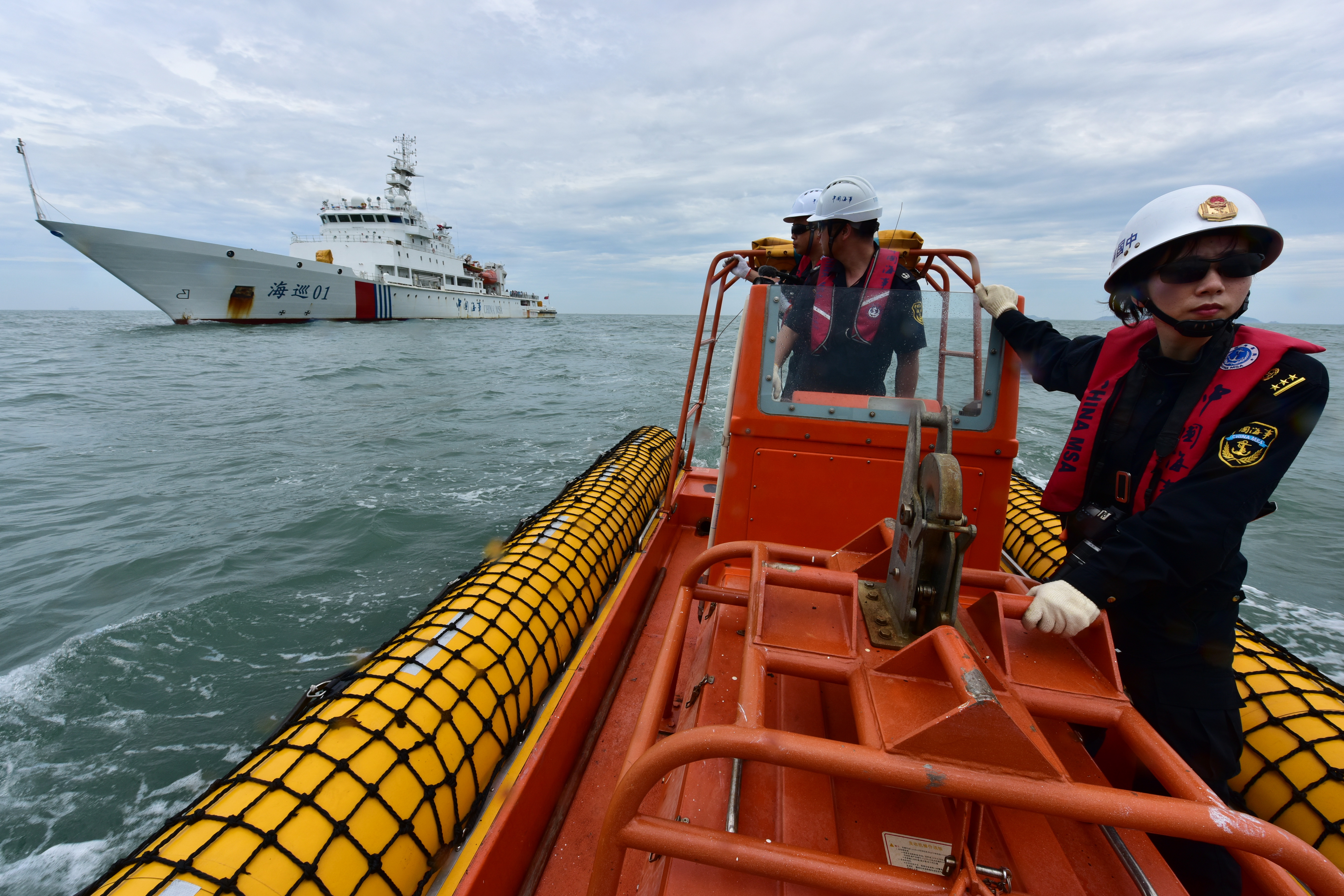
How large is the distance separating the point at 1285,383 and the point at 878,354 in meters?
1.38

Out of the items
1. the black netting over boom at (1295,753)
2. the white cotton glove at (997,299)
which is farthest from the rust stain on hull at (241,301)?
the black netting over boom at (1295,753)

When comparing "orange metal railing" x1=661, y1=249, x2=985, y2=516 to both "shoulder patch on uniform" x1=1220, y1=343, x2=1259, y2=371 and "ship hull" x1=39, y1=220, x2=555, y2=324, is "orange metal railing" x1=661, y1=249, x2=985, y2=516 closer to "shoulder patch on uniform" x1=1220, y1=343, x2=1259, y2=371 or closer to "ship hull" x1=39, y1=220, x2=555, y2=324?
"shoulder patch on uniform" x1=1220, y1=343, x2=1259, y2=371

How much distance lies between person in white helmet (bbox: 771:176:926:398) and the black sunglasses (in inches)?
41.3

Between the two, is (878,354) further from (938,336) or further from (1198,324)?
(1198,324)

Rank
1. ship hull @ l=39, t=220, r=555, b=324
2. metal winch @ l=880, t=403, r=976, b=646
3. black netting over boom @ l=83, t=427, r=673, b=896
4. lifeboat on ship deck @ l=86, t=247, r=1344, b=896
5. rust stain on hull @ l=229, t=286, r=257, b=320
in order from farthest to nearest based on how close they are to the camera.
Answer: rust stain on hull @ l=229, t=286, r=257, b=320, ship hull @ l=39, t=220, r=555, b=324, black netting over boom @ l=83, t=427, r=673, b=896, metal winch @ l=880, t=403, r=976, b=646, lifeboat on ship deck @ l=86, t=247, r=1344, b=896

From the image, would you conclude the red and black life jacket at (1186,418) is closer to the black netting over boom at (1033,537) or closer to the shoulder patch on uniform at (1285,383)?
the shoulder patch on uniform at (1285,383)

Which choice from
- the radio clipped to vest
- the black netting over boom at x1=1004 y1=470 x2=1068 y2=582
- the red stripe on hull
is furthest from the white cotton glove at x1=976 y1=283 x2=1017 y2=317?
the red stripe on hull

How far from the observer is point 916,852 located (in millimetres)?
1249

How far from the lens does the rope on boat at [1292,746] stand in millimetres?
1806

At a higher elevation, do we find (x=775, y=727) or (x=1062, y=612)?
(x=1062, y=612)

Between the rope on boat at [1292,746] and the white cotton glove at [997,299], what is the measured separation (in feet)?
2.67

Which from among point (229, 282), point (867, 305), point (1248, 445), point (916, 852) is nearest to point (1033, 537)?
point (867, 305)

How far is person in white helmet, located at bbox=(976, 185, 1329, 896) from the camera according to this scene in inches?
52.5

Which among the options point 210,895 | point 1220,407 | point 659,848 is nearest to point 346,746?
point 210,895
